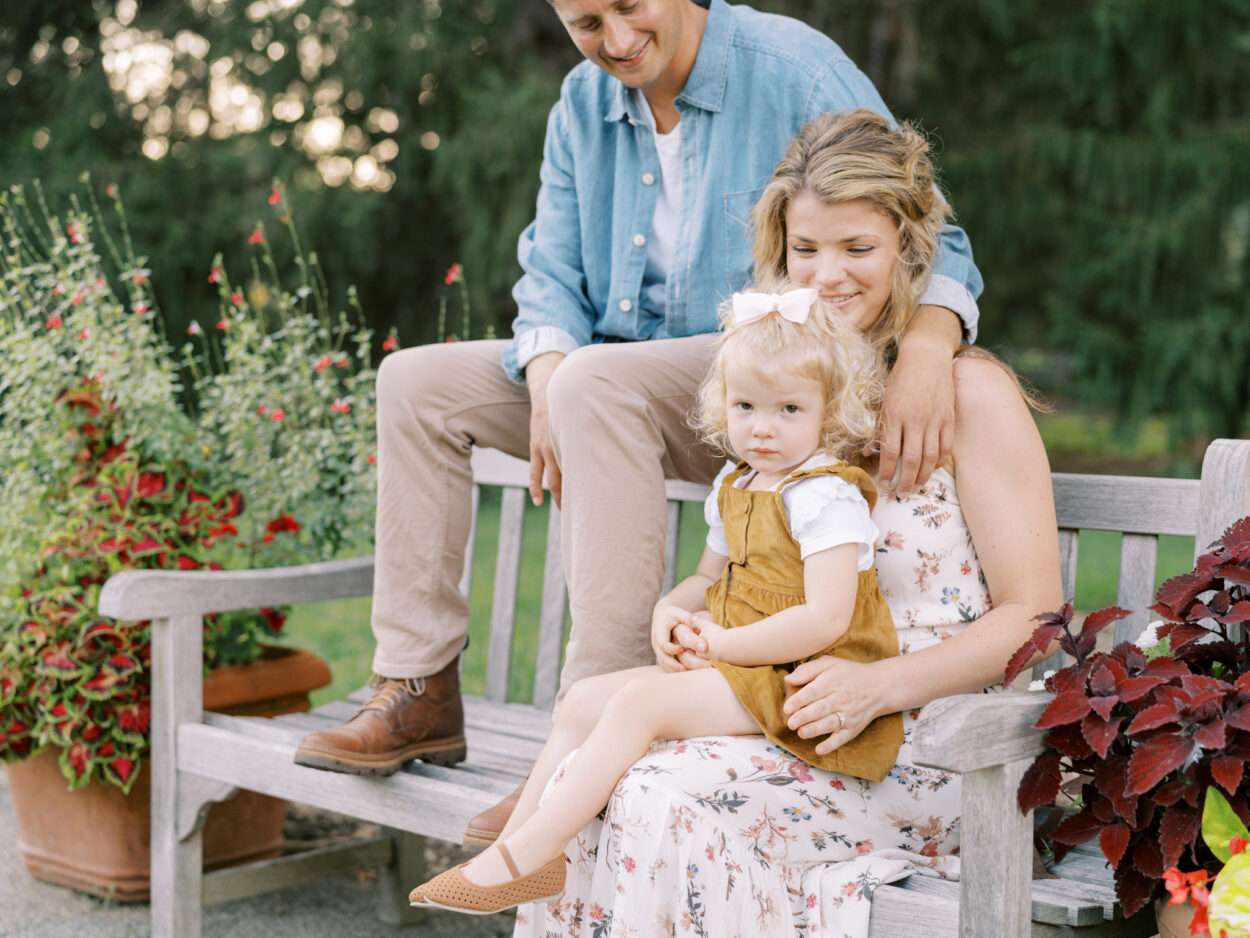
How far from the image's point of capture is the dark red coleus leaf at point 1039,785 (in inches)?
70.4

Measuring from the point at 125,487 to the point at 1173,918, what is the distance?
2.61 meters

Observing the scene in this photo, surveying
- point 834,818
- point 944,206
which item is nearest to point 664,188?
point 944,206

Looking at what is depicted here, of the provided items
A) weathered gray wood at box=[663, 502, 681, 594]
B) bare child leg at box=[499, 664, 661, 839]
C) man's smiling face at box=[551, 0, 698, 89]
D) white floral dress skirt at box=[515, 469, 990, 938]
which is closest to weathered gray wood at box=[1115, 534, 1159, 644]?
white floral dress skirt at box=[515, 469, 990, 938]

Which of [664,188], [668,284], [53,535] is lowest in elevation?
[53,535]

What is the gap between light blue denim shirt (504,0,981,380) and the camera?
2.72m

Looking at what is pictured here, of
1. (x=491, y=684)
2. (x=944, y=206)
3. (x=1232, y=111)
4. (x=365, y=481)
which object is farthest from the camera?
(x=1232, y=111)

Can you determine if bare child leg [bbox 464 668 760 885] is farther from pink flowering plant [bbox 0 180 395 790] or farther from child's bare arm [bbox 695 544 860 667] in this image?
pink flowering plant [bbox 0 180 395 790]

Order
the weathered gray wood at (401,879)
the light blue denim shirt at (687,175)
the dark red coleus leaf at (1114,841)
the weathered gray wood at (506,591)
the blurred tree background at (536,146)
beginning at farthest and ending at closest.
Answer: the blurred tree background at (536,146)
the weathered gray wood at (401,879)
the weathered gray wood at (506,591)
the light blue denim shirt at (687,175)
the dark red coleus leaf at (1114,841)

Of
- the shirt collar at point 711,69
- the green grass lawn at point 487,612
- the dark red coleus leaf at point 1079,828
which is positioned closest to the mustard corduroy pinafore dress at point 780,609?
the dark red coleus leaf at point 1079,828

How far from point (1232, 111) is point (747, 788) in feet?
30.9

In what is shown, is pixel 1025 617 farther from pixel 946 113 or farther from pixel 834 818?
pixel 946 113

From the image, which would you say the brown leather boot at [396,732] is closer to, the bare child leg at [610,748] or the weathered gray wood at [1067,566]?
the bare child leg at [610,748]

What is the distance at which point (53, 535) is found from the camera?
11.2ft

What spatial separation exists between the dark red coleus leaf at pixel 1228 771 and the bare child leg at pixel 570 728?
0.80 meters
